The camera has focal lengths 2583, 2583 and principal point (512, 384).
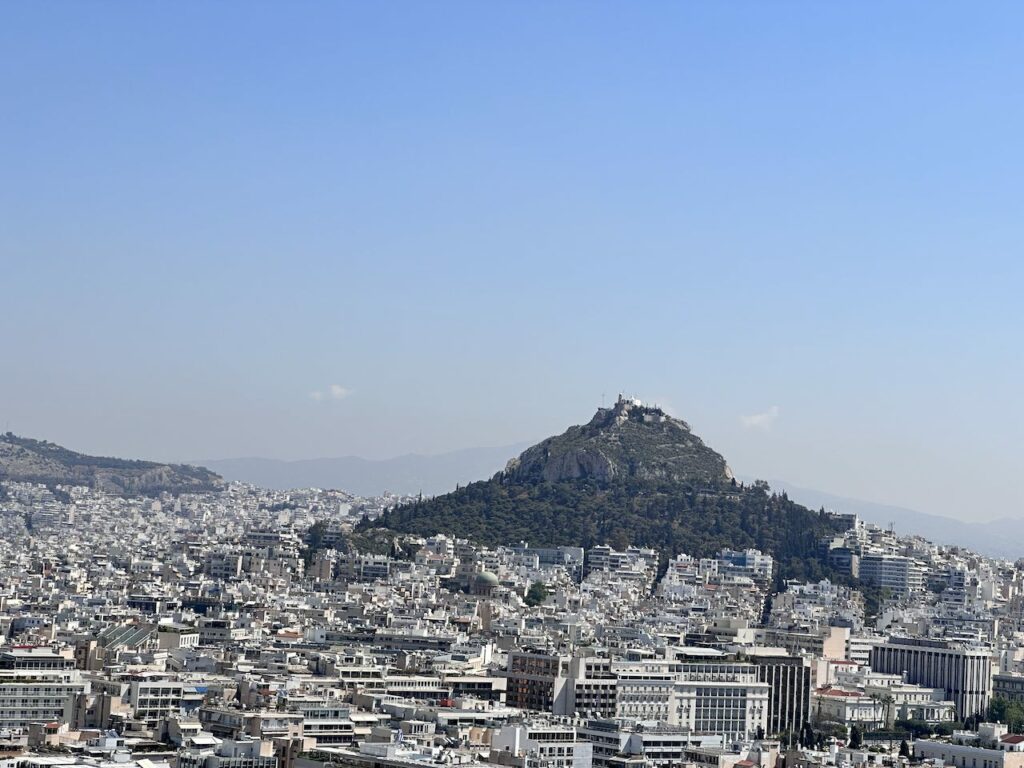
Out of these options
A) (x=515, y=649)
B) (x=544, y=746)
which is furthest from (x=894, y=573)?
(x=544, y=746)

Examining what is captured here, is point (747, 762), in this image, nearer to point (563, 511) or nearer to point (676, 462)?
point (563, 511)

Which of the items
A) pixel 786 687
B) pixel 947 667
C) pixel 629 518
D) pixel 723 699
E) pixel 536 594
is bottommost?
pixel 723 699

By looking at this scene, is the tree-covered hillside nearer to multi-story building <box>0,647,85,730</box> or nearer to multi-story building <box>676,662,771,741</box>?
multi-story building <box>676,662,771,741</box>

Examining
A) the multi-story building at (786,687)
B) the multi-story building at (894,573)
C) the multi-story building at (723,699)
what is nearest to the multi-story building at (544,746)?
the multi-story building at (723,699)

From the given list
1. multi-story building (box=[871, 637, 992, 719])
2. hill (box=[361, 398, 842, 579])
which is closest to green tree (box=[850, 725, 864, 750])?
multi-story building (box=[871, 637, 992, 719])

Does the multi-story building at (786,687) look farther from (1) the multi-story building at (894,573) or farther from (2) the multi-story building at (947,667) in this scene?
(1) the multi-story building at (894,573)

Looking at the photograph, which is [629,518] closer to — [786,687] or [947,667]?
[947,667]
